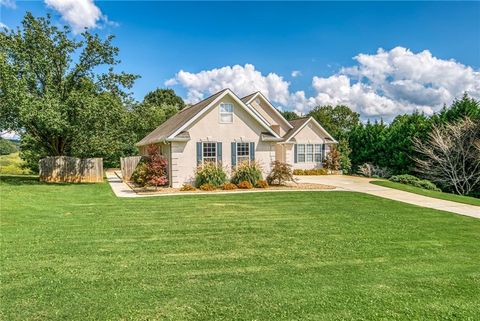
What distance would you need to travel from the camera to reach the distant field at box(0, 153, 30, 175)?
3391cm

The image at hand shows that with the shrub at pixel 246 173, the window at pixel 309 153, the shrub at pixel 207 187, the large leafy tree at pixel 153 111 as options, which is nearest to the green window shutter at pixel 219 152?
the shrub at pixel 246 173

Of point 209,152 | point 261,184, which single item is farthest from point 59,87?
point 261,184

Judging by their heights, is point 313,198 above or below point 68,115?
below

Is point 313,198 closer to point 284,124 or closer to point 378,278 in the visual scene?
point 378,278

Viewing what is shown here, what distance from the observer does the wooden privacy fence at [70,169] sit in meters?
22.9

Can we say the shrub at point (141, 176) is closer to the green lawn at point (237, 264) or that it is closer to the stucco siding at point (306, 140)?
the green lawn at point (237, 264)

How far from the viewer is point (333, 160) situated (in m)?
29.9

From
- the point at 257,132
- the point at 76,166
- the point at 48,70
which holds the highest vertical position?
the point at 48,70

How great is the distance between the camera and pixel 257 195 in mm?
15844

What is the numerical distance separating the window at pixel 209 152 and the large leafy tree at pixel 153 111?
23.3 feet

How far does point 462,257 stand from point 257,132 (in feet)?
46.8

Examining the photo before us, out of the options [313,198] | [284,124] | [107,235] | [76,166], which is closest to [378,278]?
[107,235]

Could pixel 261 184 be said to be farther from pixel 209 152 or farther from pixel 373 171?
pixel 373 171

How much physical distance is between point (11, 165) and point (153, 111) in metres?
14.4
